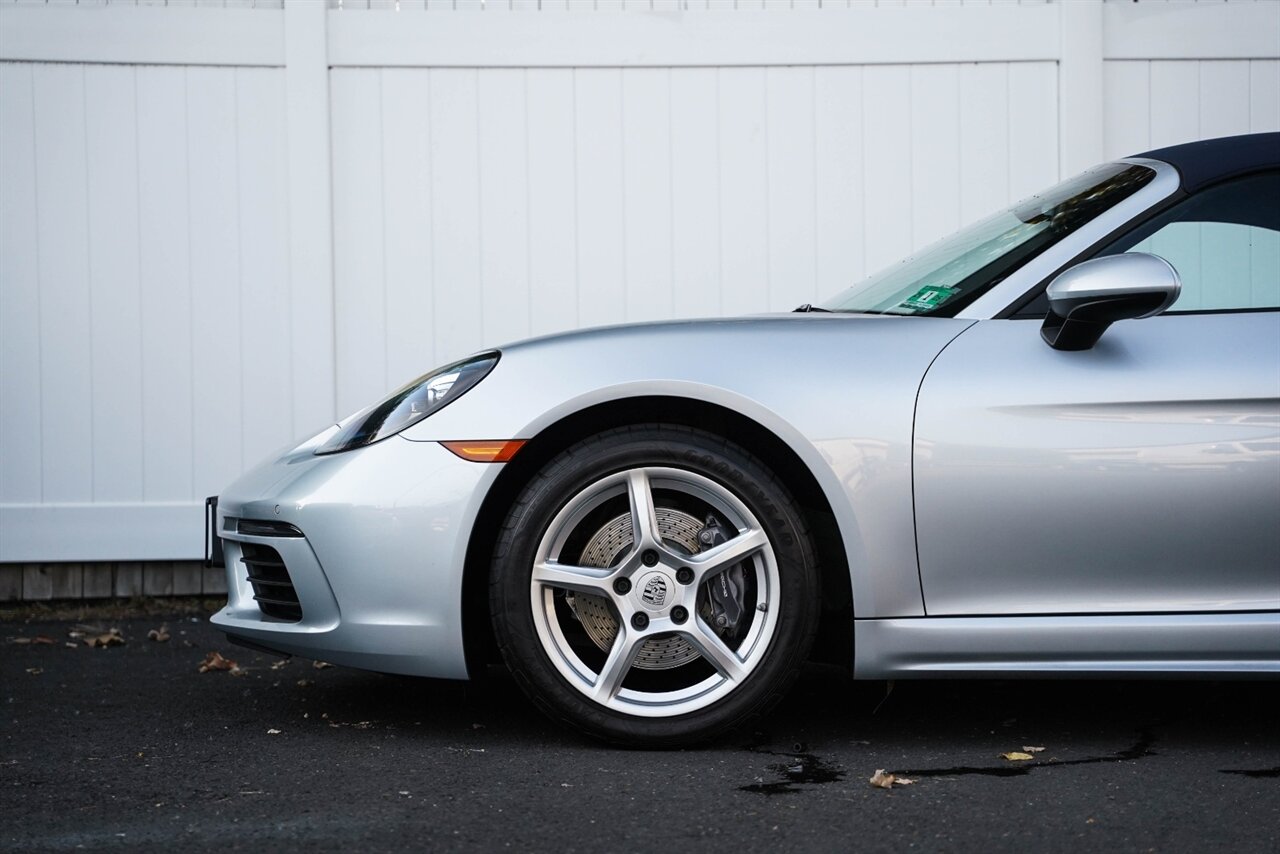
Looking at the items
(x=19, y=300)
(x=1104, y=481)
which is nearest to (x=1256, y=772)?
(x=1104, y=481)

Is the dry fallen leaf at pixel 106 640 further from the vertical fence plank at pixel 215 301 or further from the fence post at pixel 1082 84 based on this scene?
the fence post at pixel 1082 84

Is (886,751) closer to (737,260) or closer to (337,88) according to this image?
(737,260)

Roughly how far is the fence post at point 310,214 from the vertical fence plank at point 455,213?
428 millimetres

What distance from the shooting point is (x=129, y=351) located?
5539mm

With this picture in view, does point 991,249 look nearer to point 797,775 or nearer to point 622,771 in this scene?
point 797,775

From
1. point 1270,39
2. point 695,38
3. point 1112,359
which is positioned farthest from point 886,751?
point 1270,39

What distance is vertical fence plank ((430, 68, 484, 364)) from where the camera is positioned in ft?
18.5

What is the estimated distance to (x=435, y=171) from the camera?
18.5ft

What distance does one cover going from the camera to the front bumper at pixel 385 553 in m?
3.03

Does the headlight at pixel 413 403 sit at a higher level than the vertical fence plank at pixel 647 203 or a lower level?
lower

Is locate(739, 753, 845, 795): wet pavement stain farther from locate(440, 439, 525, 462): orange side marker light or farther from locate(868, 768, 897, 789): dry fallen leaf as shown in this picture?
locate(440, 439, 525, 462): orange side marker light

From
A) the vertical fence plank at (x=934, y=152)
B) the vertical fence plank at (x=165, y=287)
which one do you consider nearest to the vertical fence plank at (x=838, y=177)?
the vertical fence plank at (x=934, y=152)

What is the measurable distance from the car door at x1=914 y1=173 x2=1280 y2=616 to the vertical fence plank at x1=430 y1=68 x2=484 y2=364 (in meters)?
3.00

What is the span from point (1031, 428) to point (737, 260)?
2.88 m
